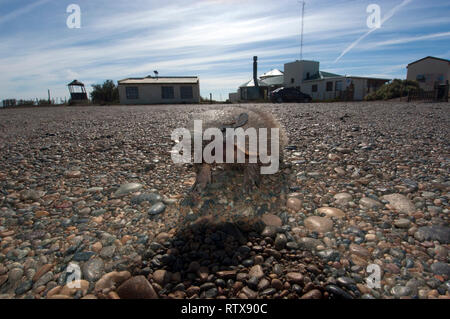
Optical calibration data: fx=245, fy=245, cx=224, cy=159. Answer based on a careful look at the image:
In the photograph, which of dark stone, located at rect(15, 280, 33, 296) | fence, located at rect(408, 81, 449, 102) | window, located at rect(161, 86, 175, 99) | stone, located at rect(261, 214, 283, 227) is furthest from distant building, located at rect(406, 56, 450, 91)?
dark stone, located at rect(15, 280, 33, 296)

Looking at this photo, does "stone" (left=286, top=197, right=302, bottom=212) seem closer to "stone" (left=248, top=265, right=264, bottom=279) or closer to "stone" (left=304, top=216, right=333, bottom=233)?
"stone" (left=304, top=216, right=333, bottom=233)

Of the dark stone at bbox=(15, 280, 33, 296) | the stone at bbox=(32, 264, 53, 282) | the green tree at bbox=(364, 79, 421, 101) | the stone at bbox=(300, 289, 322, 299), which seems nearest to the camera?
the stone at bbox=(300, 289, 322, 299)

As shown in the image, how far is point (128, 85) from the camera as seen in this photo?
2773 centimetres

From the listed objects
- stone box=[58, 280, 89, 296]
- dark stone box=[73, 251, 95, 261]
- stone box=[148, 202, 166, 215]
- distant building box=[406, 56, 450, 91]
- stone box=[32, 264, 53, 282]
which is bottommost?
stone box=[58, 280, 89, 296]

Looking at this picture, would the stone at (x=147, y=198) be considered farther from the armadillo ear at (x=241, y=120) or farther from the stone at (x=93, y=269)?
the armadillo ear at (x=241, y=120)

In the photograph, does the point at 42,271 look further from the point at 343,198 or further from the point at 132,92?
the point at 132,92

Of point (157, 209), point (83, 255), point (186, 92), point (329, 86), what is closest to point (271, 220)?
point (157, 209)

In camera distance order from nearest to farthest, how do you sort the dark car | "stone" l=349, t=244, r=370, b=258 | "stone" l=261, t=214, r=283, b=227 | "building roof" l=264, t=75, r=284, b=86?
"stone" l=349, t=244, r=370, b=258 < "stone" l=261, t=214, r=283, b=227 < the dark car < "building roof" l=264, t=75, r=284, b=86

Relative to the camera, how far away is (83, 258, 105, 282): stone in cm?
180

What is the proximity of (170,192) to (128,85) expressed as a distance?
92.0 feet

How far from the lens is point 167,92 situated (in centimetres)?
2888

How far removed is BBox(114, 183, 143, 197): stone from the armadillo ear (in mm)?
1598

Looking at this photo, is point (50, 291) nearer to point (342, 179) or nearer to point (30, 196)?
point (30, 196)
